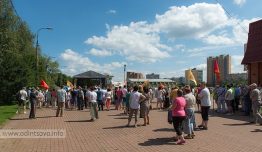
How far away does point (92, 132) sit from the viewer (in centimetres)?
1509

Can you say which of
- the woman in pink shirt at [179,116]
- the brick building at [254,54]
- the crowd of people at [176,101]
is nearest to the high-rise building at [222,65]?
the brick building at [254,54]

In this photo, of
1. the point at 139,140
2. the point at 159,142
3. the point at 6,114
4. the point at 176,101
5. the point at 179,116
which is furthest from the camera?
the point at 6,114

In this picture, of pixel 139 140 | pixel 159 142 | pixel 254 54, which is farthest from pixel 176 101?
pixel 254 54

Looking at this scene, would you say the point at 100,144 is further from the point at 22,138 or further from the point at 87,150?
the point at 22,138

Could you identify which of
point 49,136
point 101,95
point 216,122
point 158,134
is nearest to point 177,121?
point 158,134

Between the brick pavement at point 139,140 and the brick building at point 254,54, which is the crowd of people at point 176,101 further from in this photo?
the brick building at point 254,54

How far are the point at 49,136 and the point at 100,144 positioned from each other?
8.72 ft
